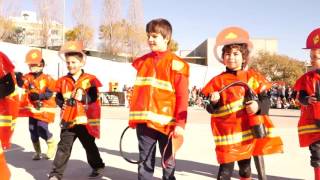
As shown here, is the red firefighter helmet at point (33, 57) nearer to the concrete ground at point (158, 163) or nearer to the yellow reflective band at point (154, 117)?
the concrete ground at point (158, 163)

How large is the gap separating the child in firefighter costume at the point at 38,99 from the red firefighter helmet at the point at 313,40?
426cm

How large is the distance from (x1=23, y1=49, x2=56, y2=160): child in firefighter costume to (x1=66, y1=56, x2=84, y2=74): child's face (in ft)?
5.96

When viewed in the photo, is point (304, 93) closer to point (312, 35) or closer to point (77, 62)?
point (312, 35)

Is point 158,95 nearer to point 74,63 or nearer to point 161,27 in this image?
point 161,27

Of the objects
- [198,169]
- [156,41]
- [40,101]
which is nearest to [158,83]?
[156,41]

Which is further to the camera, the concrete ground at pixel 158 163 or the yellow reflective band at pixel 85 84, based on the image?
the concrete ground at pixel 158 163

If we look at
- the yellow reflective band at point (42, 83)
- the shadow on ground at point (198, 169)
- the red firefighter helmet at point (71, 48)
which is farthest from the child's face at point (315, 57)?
the yellow reflective band at point (42, 83)

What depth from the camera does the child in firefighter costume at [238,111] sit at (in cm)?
418

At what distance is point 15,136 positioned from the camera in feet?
36.3

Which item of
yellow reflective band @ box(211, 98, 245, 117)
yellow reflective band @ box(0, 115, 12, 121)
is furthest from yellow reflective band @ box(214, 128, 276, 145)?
yellow reflective band @ box(0, 115, 12, 121)

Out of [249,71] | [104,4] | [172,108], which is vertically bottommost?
[172,108]

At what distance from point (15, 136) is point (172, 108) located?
7.70 metres

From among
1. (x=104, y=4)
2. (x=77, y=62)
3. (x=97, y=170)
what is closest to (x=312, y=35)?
(x=77, y=62)

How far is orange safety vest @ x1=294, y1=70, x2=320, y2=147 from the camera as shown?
4.83 metres
